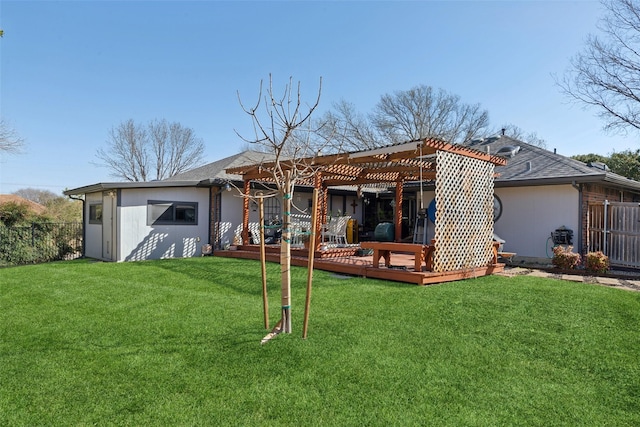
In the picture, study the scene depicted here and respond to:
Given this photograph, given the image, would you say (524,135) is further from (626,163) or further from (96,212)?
(96,212)

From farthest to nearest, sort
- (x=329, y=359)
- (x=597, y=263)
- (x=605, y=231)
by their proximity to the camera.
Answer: (x=605, y=231)
(x=597, y=263)
(x=329, y=359)

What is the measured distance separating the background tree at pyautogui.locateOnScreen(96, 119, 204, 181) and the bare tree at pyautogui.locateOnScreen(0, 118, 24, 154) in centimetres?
1163

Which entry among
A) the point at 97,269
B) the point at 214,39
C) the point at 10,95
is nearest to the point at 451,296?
the point at 97,269

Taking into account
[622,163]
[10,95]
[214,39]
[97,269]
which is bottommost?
[97,269]

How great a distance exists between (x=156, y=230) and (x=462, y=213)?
8706mm

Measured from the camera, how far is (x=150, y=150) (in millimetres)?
30562

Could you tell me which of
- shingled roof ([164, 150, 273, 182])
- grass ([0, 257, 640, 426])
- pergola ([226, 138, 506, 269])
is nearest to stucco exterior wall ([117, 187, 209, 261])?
shingled roof ([164, 150, 273, 182])

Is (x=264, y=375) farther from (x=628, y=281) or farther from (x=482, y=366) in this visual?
(x=628, y=281)

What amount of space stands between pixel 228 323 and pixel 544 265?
8.89 metres

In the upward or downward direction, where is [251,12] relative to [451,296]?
upward

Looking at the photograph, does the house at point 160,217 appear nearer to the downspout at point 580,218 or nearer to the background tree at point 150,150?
the downspout at point 580,218

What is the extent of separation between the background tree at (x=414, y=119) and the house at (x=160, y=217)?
14.1 metres

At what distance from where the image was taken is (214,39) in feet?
44.3

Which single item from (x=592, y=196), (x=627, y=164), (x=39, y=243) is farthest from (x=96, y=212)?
(x=627, y=164)
